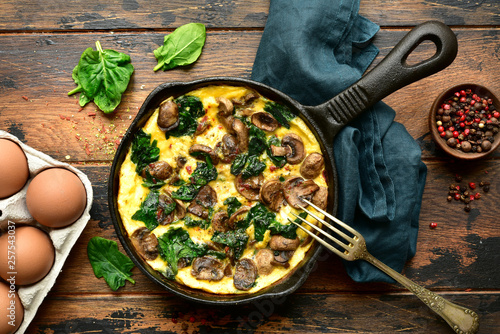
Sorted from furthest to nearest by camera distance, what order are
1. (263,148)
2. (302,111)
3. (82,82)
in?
1. (82,82)
2. (263,148)
3. (302,111)

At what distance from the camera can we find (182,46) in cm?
322

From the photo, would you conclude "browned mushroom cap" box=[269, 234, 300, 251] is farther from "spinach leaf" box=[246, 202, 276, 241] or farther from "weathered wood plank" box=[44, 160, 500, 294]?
"weathered wood plank" box=[44, 160, 500, 294]

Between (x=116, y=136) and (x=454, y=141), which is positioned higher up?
(x=454, y=141)

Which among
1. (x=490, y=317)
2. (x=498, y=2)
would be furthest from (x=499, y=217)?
(x=498, y=2)

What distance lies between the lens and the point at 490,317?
336 centimetres

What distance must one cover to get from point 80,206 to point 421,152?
2.83 metres

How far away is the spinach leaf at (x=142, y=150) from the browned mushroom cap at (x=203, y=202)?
1.54ft

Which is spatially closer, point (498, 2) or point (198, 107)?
point (198, 107)

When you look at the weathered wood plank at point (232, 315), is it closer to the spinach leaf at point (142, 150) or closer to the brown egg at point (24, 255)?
the brown egg at point (24, 255)

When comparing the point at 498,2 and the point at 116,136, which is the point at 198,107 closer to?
the point at 116,136

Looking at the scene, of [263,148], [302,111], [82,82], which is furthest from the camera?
[82,82]

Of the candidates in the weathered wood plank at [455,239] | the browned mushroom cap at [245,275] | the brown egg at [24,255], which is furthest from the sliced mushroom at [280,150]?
the brown egg at [24,255]

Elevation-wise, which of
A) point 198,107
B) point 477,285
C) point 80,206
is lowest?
point 477,285

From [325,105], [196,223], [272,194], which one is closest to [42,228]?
[196,223]
